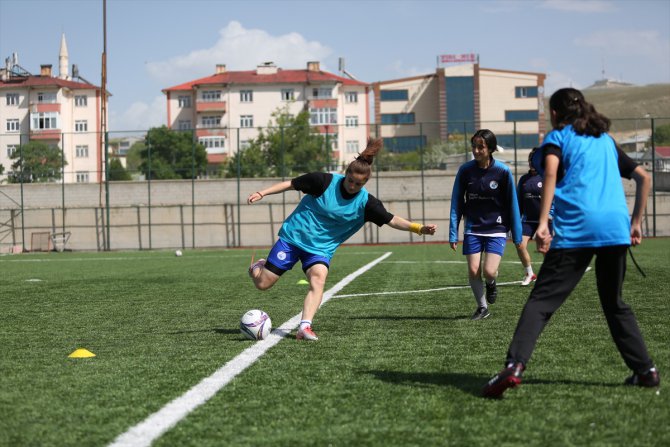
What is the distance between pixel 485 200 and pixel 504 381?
4.69 metres

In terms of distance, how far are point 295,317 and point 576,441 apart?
18.5 ft

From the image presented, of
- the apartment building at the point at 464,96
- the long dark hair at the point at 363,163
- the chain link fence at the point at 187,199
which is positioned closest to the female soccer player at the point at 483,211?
the long dark hair at the point at 363,163

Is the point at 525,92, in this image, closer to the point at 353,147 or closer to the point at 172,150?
the point at 353,147

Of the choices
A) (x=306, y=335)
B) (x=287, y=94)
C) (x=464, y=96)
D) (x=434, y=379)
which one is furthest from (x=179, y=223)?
(x=464, y=96)

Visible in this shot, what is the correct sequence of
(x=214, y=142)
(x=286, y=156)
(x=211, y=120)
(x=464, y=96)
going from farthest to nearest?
(x=464, y=96) < (x=211, y=120) < (x=214, y=142) < (x=286, y=156)

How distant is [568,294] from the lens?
16.6 feet

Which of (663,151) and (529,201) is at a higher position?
(663,151)

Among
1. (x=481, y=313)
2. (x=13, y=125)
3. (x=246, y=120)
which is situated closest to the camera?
(x=481, y=313)

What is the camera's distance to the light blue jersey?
4988mm

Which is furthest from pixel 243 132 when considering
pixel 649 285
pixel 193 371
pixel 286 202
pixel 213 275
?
pixel 193 371

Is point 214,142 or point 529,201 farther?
point 214,142

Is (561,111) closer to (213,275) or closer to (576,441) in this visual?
(576,441)

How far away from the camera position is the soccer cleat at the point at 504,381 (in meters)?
4.88

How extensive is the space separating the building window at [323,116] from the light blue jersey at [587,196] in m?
88.3
